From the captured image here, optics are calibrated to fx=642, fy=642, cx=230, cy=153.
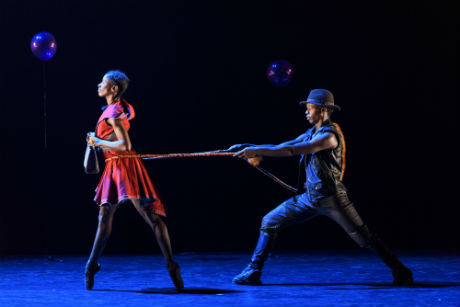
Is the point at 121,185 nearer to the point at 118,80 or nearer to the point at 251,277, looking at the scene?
the point at 118,80

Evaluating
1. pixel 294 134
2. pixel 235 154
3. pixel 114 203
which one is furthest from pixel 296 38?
pixel 114 203

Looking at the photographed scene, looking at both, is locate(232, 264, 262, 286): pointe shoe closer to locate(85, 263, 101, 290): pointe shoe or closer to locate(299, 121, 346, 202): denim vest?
locate(299, 121, 346, 202): denim vest

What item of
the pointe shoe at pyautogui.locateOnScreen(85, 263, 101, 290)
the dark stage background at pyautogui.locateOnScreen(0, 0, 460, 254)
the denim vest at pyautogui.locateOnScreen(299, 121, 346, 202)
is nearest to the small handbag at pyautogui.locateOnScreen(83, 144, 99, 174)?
the pointe shoe at pyautogui.locateOnScreen(85, 263, 101, 290)

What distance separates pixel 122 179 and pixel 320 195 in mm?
1301

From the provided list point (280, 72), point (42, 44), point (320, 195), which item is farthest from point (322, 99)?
point (42, 44)

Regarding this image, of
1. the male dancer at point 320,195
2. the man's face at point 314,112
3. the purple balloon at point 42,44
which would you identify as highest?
the purple balloon at point 42,44

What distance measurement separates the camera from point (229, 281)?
4.54m

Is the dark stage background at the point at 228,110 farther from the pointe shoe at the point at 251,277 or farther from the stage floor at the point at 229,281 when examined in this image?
the pointe shoe at the point at 251,277

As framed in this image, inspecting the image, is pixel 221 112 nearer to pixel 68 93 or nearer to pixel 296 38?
pixel 296 38

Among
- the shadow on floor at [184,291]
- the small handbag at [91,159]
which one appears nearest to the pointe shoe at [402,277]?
the shadow on floor at [184,291]

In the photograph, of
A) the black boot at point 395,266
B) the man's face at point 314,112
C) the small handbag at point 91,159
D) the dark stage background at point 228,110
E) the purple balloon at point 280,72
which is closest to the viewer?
the small handbag at point 91,159

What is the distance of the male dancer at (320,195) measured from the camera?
4188 millimetres

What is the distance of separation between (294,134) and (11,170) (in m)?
2.92

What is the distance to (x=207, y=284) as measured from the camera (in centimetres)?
442
